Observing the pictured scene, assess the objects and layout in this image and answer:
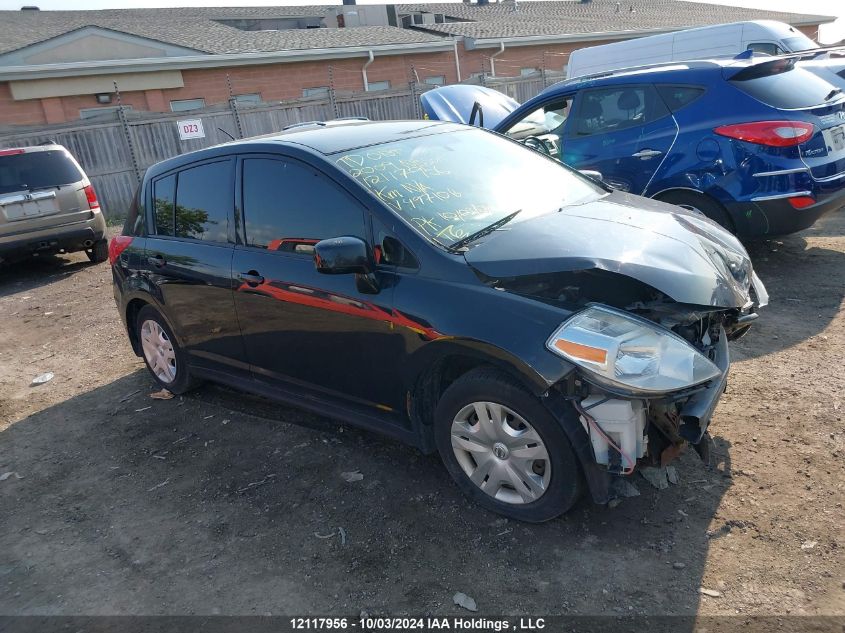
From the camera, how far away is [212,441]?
14.1ft

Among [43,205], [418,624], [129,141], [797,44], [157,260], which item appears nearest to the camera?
[418,624]

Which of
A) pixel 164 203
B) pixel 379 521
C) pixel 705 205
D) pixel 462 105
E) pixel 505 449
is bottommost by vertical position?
pixel 379 521

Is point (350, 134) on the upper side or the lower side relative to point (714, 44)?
lower

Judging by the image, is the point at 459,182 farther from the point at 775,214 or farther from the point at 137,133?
the point at 137,133

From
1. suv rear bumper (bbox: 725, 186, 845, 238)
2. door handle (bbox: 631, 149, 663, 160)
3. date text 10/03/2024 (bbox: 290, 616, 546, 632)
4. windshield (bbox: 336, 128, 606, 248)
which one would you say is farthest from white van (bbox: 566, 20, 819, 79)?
date text 10/03/2024 (bbox: 290, 616, 546, 632)

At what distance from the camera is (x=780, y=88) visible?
18.9 feet

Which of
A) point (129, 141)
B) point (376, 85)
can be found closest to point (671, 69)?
point (129, 141)

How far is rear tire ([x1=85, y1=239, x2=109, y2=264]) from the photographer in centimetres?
989

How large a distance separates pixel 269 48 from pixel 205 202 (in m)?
17.7

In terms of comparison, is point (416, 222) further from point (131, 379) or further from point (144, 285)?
point (131, 379)

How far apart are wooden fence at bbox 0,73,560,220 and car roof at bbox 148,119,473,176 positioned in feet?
36.3

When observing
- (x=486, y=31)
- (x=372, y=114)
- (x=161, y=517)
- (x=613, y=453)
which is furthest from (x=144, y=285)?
(x=486, y=31)

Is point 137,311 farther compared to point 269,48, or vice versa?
point 269,48

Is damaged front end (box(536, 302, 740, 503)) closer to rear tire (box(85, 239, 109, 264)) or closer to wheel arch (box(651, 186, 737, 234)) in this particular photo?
wheel arch (box(651, 186, 737, 234))
